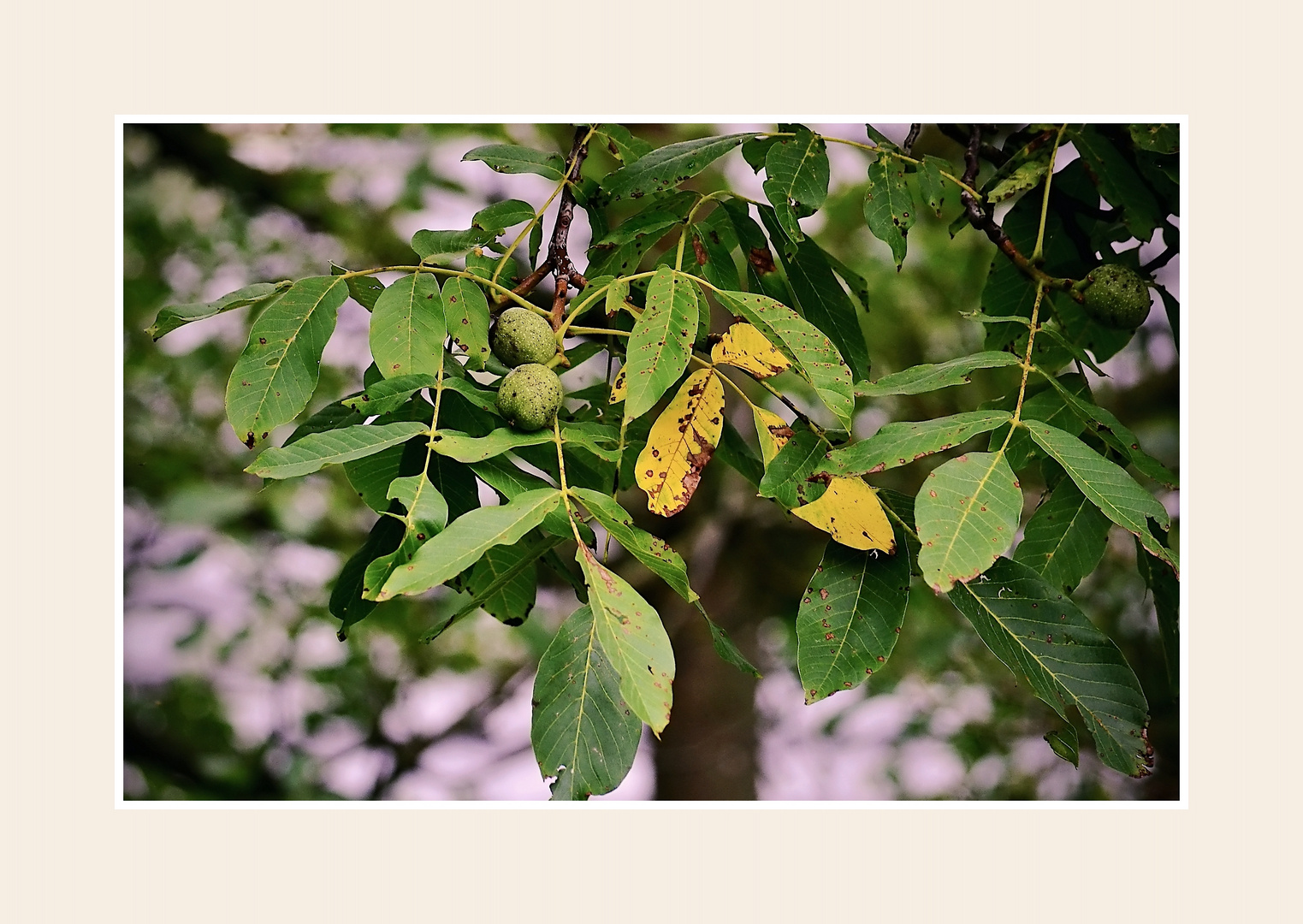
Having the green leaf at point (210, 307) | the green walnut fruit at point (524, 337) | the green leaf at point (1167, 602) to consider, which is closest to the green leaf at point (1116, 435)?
the green leaf at point (1167, 602)

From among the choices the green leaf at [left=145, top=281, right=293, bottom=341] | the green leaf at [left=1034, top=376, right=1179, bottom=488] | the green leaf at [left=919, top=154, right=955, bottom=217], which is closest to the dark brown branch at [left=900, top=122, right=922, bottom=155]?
the green leaf at [left=919, top=154, right=955, bottom=217]

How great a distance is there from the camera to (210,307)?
33.5 inches

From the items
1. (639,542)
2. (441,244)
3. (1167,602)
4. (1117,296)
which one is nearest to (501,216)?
(441,244)

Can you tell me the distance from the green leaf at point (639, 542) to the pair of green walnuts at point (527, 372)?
7 cm

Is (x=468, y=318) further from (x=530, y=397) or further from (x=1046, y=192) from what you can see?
(x=1046, y=192)

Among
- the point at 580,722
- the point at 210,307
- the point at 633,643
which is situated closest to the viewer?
the point at 633,643

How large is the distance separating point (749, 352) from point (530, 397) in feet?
0.63

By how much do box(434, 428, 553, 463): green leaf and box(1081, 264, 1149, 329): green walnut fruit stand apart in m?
0.60

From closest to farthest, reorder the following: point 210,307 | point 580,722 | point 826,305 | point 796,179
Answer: point 580,722
point 210,307
point 796,179
point 826,305

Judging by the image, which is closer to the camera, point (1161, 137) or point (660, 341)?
point (660, 341)

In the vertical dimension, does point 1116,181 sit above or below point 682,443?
above

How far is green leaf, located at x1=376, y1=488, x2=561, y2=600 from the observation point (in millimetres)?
616
